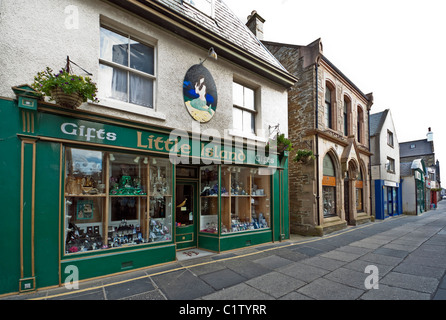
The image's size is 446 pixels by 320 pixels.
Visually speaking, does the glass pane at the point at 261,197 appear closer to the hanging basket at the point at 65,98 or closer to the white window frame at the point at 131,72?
the white window frame at the point at 131,72

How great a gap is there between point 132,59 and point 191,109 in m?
2.04

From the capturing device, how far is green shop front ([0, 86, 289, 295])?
166 inches

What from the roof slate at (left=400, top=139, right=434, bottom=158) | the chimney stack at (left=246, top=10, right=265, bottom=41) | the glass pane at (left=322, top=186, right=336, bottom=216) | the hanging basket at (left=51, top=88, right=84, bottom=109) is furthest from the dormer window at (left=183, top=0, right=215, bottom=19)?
the roof slate at (left=400, top=139, right=434, bottom=158)

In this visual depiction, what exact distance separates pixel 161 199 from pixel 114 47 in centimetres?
424

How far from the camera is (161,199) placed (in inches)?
256

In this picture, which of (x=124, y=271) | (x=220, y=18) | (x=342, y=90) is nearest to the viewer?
(x=124, y=271)

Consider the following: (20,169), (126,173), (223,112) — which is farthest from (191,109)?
(20,169)

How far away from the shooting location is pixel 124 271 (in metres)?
5.25

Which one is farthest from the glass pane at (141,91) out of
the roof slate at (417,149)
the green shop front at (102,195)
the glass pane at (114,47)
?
the roof slate at (417,149)

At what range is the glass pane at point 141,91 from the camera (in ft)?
19.7

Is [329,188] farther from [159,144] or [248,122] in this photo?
[159,144]

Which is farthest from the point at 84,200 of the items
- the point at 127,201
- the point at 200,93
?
the point at 200,93

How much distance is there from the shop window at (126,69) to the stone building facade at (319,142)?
315 inches

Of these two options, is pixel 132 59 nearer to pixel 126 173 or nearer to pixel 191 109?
pixel 191 109
